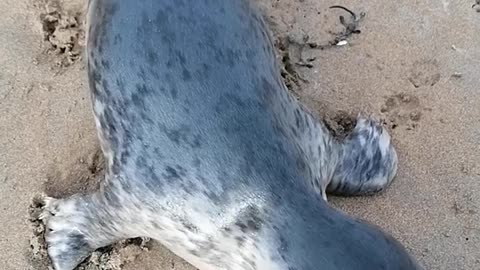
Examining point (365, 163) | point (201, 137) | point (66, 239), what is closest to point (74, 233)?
point (66, 239)

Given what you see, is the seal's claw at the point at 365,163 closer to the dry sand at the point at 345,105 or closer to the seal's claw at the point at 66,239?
the dry sand at the point at 345,105

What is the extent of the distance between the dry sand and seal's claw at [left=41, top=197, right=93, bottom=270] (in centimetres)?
6

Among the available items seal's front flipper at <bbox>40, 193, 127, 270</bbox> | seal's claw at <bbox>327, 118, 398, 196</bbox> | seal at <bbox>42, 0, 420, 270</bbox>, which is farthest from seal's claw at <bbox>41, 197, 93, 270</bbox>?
seal's claw at <bbox>327, 118, 398, 196</bbox>

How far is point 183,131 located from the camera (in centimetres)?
274

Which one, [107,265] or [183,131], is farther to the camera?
[107,265]

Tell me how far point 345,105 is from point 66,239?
1268 mm

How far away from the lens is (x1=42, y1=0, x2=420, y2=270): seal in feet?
8.71

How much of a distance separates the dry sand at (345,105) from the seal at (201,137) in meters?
0.40

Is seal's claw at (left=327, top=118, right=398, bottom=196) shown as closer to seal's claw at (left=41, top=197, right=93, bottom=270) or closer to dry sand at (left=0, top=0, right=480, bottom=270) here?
dry sand at (left=0, top=0, right=480, bottom=270)

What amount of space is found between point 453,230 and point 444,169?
0.27 metres

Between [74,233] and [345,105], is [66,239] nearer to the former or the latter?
[74,233]

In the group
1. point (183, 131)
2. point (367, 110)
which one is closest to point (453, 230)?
point (367, 110)

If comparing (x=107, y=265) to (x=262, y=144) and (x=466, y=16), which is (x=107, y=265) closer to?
(x=262, y=144)

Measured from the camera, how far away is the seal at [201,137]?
2654mm
